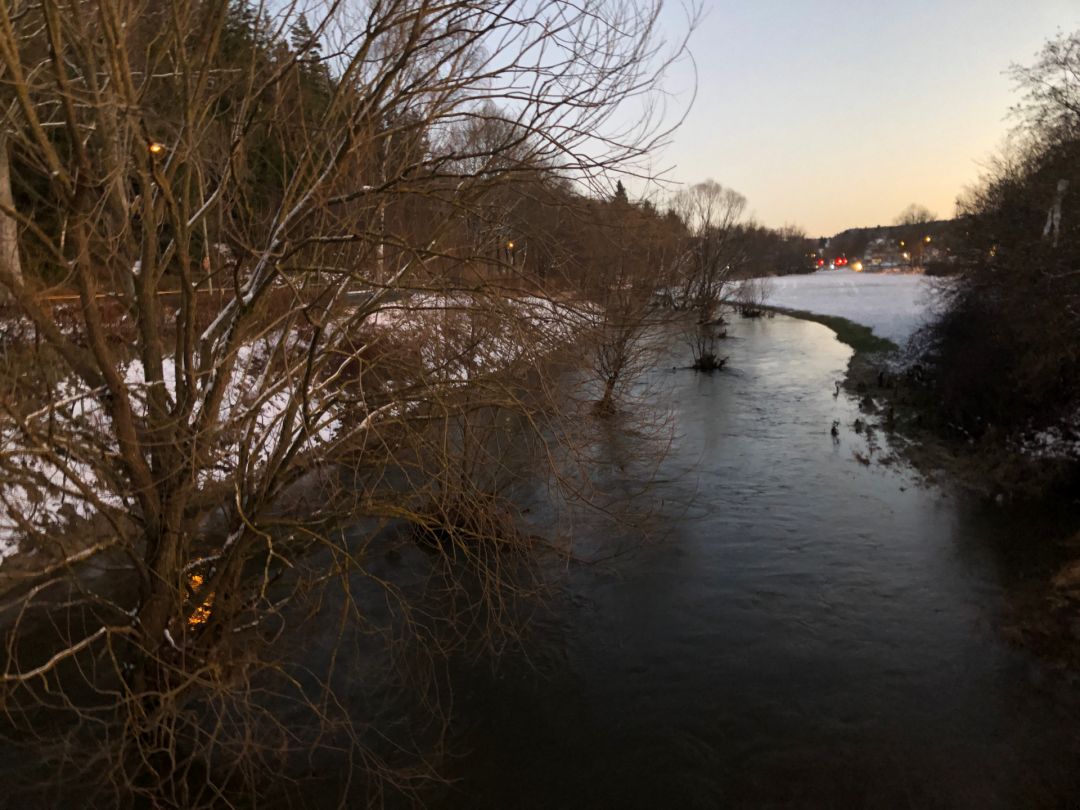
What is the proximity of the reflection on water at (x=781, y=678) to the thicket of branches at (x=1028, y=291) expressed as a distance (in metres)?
3.89

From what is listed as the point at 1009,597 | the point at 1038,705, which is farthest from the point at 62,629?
the point at 1009,597

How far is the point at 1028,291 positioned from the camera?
14.0 m

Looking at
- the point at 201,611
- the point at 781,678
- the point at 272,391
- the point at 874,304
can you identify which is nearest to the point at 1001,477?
the point at 781,678

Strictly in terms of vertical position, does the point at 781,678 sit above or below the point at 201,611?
below

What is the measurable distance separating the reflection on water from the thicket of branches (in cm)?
389

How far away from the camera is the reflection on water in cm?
617

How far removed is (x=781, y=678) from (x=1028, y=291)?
10821 mm

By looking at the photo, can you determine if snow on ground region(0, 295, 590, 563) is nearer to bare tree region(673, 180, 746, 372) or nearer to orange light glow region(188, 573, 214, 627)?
orange light glow region(188, 573, 214, 627)

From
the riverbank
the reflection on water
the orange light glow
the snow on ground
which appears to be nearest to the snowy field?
the riverbank

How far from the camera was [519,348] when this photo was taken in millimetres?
5633

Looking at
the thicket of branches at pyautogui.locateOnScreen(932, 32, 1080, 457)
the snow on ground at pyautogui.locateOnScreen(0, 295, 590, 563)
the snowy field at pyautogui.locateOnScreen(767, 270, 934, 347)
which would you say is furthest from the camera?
the snowy field at pyautogui.locateOnScreen(767, 270, 934, 347)

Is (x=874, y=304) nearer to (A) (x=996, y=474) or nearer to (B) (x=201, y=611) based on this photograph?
(A) (x=996, y=474)

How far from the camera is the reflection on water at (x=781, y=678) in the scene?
6.17 meters

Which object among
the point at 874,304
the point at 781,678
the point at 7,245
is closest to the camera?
the point at 7,245
